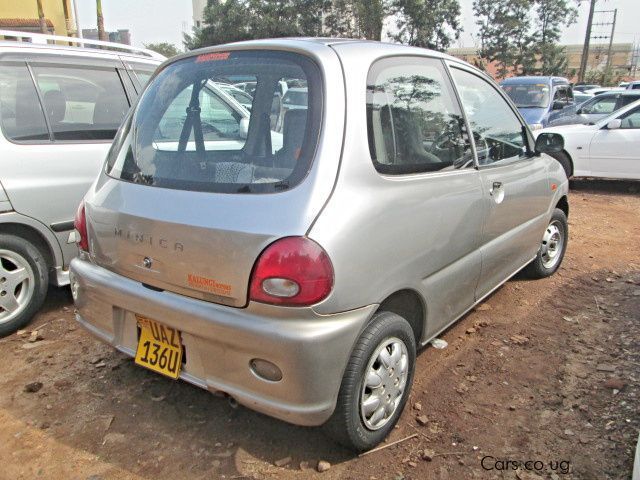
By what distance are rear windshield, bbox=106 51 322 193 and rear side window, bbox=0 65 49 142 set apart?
4.04ft

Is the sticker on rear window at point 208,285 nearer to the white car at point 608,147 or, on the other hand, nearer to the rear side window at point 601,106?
the white car at point 608,147

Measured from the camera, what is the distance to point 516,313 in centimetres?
397

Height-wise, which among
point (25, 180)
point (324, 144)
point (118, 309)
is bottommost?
point (118, 309)

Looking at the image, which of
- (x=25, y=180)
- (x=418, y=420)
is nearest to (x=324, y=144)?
(x=418, y=420)

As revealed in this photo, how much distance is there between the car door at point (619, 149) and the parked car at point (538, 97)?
138 inches

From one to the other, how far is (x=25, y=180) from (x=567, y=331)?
3.83m

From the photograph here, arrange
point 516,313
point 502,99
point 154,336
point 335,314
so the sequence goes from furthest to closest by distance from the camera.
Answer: point 516,313
point 502,99
point 154,336
point 335,314

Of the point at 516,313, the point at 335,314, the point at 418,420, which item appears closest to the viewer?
the point at 335,314

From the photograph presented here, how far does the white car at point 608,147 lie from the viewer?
8406 millimetres

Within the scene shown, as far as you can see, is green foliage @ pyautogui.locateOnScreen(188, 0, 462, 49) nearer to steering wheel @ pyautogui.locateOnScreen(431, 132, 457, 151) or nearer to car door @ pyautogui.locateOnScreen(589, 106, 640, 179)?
car door @ pyautogui.locateOnScreen(589, 106, 640, 179)

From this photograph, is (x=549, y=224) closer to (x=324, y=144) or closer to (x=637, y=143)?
(x=324, y=144)

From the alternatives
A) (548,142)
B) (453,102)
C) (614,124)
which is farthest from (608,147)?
(453,102)

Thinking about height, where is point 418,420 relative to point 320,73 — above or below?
below

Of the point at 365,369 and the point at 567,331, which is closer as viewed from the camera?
the point at 365,369
